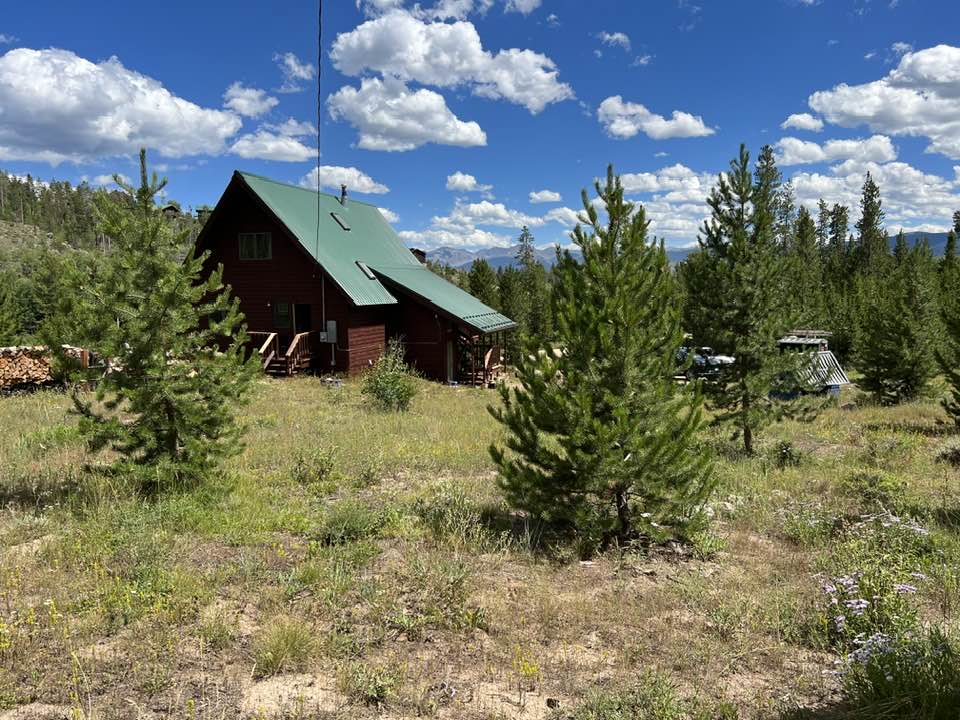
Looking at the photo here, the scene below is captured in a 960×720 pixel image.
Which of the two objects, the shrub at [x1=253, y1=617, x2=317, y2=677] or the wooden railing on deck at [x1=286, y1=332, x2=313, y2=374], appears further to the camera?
the wooden railing on deck at [x1=286, y1=332, x2=313, y2=374]

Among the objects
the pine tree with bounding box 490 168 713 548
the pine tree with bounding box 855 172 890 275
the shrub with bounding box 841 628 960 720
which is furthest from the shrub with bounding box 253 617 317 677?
the pine tree with bounding box 855 172 890 275

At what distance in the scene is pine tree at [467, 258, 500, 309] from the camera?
37.2m

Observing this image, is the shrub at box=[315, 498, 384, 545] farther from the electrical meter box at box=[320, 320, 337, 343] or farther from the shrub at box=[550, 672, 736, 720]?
the electrical meter box at box=[320, 320, 337, 343]

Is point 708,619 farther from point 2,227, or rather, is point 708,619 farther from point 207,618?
point 2,227

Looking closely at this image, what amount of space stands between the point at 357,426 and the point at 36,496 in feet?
23.2

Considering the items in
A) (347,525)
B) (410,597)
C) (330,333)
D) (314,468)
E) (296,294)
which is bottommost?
(410,597)

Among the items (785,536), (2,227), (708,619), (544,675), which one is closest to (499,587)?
(544,675)

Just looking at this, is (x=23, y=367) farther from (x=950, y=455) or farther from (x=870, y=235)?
(x=870, y=235)

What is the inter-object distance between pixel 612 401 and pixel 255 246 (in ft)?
71.3

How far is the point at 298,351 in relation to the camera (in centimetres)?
2353

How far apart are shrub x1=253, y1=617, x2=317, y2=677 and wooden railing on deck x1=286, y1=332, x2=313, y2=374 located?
1904 centimetres

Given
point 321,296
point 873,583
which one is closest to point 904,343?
point 873,583

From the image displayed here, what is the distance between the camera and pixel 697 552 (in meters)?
7.30

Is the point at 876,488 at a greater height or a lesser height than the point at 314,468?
lesser
